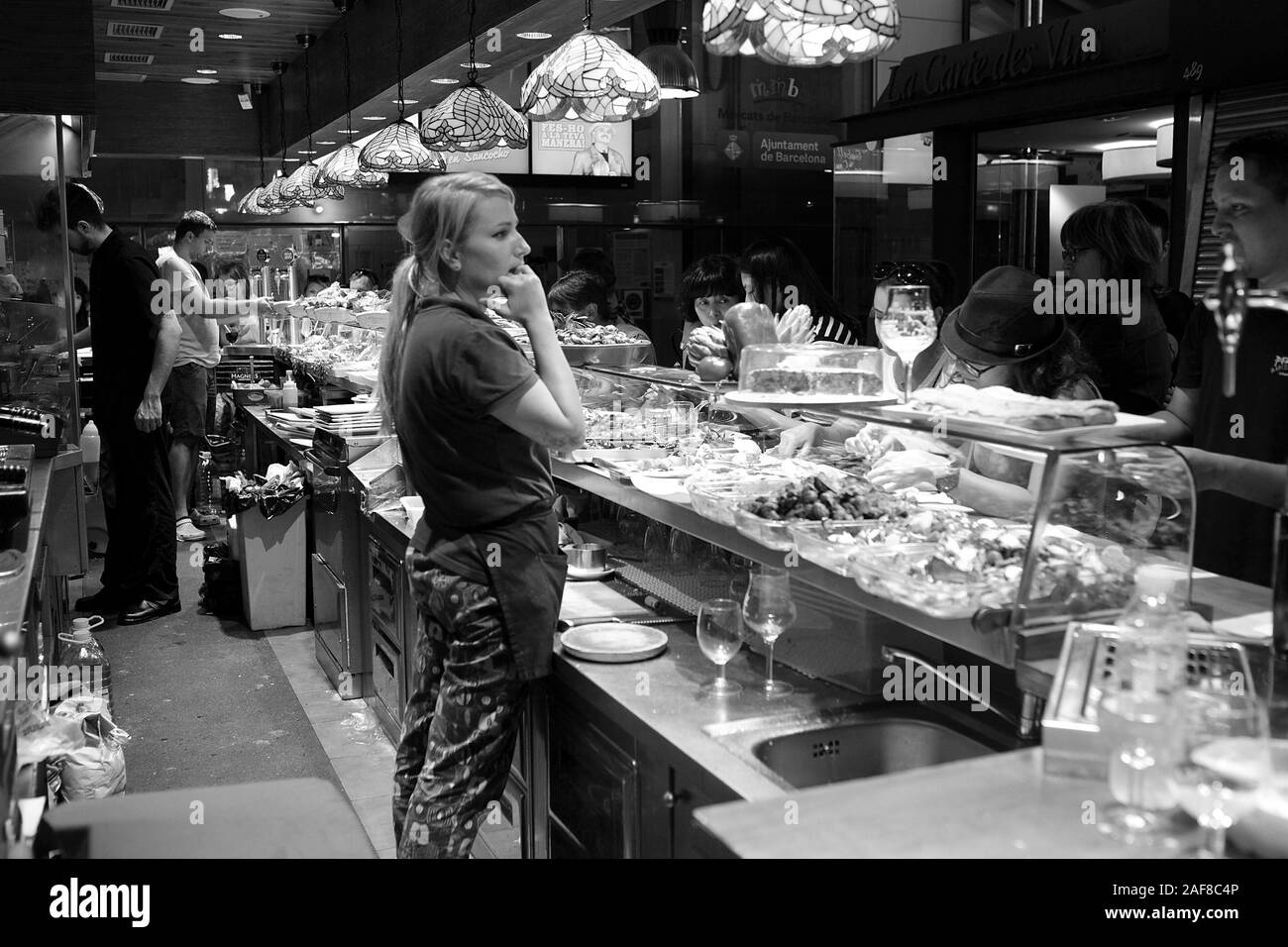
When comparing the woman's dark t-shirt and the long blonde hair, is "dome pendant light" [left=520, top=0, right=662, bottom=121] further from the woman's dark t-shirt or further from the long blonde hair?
the woman's dark t-shirt

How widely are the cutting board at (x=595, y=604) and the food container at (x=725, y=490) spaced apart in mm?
560

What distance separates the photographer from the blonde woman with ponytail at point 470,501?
2.82m

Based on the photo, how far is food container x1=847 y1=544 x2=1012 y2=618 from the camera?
6.82 feet

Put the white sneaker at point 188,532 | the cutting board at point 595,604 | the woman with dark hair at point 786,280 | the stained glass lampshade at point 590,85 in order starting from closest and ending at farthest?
the cutting board at point 595,604 → the stained glass lampshade at point 590,85 → the woman with dark hair at point 786,280 → the white sneaker at point 188,532

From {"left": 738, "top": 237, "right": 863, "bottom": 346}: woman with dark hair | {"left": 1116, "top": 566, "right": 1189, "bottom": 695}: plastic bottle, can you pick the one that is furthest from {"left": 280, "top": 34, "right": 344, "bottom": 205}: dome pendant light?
{"left": 1116, "top": 566, "right": 1189, "bottom": 695}: plastic bottle

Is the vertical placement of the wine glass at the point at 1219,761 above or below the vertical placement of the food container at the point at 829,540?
below

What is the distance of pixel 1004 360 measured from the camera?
2961 millimetres

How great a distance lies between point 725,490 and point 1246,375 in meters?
1.38

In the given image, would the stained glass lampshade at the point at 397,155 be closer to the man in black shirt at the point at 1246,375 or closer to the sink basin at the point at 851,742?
the man in black shirt at the point at 1246,375

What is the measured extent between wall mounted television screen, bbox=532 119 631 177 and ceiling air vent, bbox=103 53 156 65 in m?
3.66

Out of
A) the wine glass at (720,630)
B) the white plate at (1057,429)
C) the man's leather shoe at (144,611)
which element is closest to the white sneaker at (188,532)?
the man's leather shoe at (144,611)

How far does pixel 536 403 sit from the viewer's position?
107 inches

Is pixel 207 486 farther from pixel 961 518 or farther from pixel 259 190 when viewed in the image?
pixel 961 518

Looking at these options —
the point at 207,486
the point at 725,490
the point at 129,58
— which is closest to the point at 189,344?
the point at 207,486
